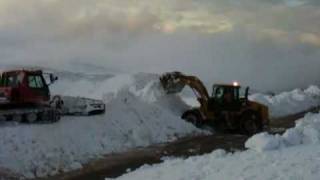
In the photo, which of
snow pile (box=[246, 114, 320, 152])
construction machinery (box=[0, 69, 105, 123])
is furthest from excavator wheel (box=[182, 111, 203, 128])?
snow pile (box=[246, 114, 320, 152])

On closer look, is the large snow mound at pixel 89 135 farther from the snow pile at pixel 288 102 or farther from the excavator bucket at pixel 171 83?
the snow pile at pixel 288 102

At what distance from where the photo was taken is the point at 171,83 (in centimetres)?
3581

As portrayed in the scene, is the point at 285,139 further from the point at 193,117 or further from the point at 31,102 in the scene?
the point at 193,117

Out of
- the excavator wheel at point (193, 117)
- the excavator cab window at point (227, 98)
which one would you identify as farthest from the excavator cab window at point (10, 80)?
the excavator cab window at point (227, 98)

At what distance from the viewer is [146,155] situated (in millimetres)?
25094

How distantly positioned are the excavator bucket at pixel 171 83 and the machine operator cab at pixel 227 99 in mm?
2185

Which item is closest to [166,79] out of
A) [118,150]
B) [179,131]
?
[179,131]

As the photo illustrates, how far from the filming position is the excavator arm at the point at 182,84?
34.3 m

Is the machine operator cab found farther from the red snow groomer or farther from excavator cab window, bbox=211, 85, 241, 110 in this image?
the red snow groomer

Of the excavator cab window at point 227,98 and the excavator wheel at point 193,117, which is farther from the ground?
the excavator cab window at point 227,98

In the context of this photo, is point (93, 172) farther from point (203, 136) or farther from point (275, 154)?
point (203, 136)

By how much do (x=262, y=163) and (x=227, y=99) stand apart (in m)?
18.5

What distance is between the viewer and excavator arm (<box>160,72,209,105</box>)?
34.3 m

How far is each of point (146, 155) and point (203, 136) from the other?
6.81m
